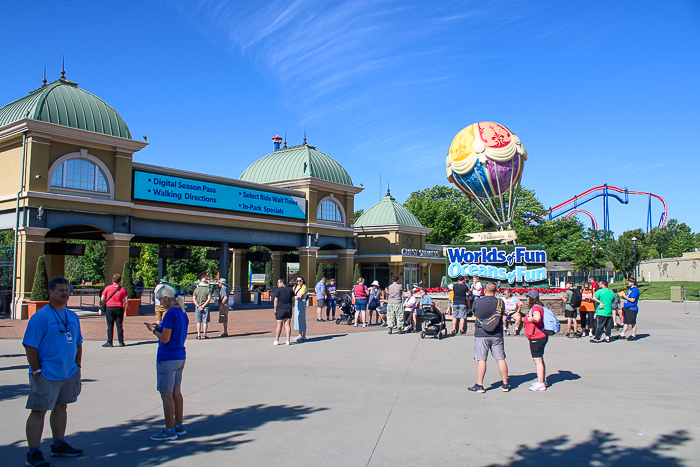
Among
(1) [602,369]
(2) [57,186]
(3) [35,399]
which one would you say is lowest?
(1) [602,369]

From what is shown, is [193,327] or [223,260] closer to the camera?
[193,327]

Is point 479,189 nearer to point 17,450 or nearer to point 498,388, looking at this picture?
point 498,388

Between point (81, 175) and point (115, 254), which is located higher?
point (81, 175)

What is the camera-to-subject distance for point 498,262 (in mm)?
22188

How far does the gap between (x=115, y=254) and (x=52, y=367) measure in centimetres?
1879

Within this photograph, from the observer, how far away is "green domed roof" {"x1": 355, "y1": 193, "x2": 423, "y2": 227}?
4134 centimetres

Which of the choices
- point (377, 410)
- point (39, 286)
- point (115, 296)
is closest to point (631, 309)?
point (377, 410)

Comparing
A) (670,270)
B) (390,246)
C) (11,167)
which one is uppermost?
(11,167)

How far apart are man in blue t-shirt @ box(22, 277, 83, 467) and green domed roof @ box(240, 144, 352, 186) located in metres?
26.6

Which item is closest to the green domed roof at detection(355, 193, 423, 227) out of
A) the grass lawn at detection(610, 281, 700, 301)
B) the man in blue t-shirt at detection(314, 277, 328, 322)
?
the grass lawn at detection(610, 281, 700, 301)

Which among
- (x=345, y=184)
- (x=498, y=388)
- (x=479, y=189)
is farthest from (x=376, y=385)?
(x=345, y=184)

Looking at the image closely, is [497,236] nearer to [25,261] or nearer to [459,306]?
[459,306]

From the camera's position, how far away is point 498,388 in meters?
8.34

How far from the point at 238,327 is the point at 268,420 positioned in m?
11.4
